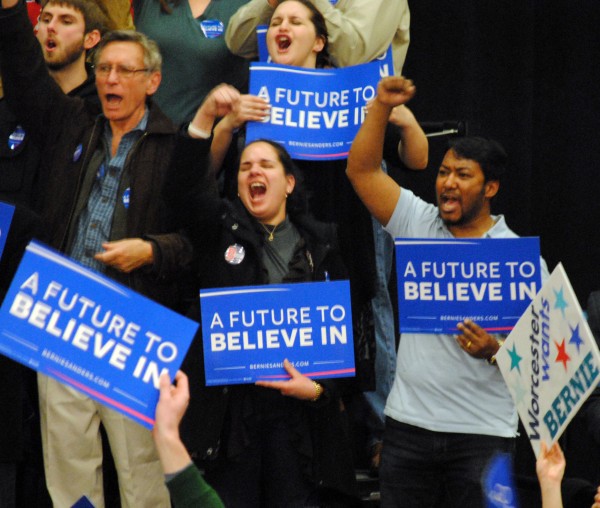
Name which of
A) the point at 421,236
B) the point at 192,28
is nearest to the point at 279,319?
the point at 421,236

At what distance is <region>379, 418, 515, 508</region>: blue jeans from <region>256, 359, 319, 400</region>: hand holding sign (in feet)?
1.16

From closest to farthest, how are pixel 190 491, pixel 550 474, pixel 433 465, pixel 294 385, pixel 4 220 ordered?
pixel 190 491
pixel 550 474
pixel 4 220
pixel 294 385
pixel 433 465

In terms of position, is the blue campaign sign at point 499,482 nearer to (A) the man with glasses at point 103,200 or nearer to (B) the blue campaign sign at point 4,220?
(A) the man with glasses at point 103,200

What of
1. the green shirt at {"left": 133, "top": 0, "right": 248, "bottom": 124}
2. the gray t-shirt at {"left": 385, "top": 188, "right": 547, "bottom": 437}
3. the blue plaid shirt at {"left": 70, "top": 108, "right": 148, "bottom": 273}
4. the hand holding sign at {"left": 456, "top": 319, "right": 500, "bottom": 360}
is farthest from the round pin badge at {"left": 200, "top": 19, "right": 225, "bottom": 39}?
the hand holding sign at {"left": 456, "top": 319, "right": 500, "bottom": 360}

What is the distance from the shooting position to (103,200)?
14.3ft

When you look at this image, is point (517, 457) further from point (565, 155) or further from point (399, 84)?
point (399, 84)

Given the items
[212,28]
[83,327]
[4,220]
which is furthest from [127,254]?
[212,28]

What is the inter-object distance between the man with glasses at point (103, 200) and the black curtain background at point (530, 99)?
1.84m

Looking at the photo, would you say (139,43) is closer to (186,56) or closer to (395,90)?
(186,56)

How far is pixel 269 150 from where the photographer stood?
179 inches

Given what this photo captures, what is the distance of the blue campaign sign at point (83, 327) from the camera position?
2.89 meters

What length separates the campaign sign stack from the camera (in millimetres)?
A: 2986

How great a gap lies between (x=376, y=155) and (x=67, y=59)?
1272 mm

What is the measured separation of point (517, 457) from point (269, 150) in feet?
7.49
